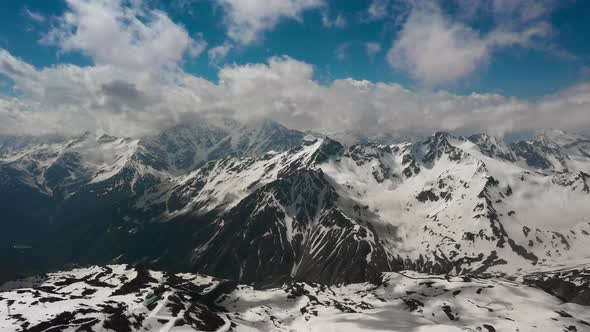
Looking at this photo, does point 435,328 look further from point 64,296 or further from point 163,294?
point 64,296

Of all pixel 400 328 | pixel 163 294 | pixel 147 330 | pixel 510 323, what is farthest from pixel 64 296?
pixel 510 323

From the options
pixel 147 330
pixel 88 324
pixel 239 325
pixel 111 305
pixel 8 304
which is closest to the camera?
pixel 88 324

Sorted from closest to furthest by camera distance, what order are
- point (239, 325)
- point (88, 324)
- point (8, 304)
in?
1. point (88, 324)
2. point (8, 304)
3. point (239, 325)

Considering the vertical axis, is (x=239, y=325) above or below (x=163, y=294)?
below

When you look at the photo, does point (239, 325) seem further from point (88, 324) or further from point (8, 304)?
point (8, 304)

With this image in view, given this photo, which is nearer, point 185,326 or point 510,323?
point 185,326

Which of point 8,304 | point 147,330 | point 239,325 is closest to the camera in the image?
point 147,330

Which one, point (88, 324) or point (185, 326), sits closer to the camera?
point (88, 324)

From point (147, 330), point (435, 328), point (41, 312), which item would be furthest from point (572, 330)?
point (41, 312)

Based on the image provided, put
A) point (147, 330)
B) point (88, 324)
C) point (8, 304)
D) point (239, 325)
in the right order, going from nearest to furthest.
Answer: point (88, 324), point (147, 330), point (8, 304), point (239, 325)
